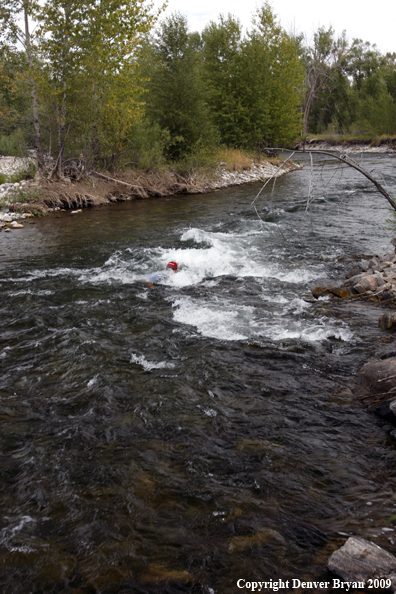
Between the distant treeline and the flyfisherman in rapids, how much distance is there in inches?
182

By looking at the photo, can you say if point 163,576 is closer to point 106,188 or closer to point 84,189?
point 84,189

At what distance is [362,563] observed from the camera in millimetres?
2584

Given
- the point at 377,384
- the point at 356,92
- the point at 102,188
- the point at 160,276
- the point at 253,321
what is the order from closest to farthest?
the point at 377,384, the point at 253,321, the point at 160,276, the point at 102,188, the point at 356,92

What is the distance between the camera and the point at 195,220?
15.4 m

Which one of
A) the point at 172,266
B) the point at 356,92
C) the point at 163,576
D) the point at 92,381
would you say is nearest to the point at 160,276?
the point at 172,266

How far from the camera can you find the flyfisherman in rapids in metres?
8.77

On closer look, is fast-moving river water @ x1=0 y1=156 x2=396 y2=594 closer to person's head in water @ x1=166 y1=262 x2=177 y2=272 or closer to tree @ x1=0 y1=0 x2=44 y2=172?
person's head in water @ x1=166 y1=262 x2=177 y2=272

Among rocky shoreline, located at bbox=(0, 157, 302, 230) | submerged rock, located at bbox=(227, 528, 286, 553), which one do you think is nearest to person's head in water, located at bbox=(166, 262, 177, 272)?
submerged rock, located at bbox=(227, 528, 286, 553)

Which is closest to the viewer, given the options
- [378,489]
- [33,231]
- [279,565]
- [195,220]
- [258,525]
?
[279,565]

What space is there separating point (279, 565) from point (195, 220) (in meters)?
13.6

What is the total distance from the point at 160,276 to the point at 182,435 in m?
5.24

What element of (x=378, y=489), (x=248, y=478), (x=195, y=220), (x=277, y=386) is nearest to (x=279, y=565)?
(x=248, y=478)

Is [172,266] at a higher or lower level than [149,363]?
higher

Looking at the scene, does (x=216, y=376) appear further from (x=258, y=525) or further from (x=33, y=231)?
(x=33, y=231)
